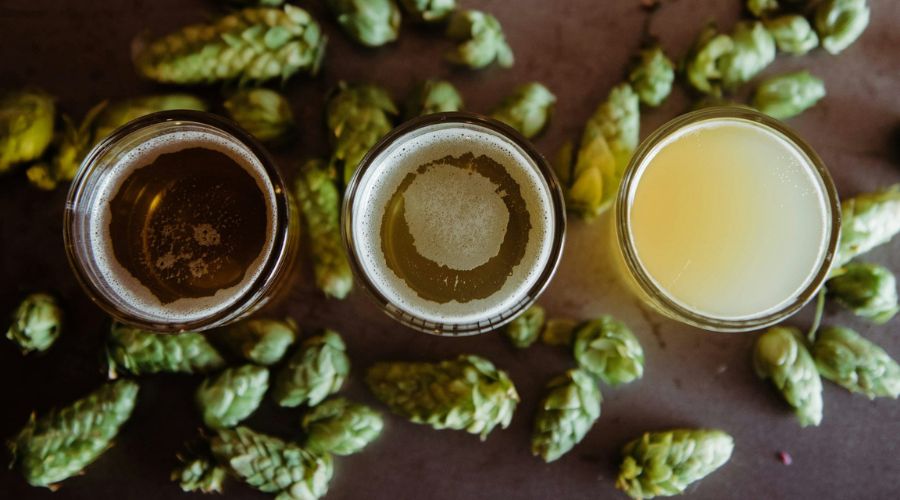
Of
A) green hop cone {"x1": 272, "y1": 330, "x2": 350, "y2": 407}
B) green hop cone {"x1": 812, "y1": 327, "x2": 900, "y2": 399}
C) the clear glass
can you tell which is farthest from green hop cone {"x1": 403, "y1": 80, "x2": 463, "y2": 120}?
green hop cone {"x1": 812, "y1": 327, "x2": 900, "y2": 399}

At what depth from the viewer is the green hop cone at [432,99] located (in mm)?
1160

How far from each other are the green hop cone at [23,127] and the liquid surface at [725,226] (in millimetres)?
996

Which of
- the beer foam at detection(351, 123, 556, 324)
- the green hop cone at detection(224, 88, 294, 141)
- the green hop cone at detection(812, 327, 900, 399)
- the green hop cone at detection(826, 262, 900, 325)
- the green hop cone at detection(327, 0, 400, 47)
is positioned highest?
the green hop cone at detection(327, 0, 400, 47)

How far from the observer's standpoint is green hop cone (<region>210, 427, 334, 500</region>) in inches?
44.8

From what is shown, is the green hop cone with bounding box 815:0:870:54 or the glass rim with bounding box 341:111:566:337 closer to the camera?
the glass rim with bounding box 341:111:566:337

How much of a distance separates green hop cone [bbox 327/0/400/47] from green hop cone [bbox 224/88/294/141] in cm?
17

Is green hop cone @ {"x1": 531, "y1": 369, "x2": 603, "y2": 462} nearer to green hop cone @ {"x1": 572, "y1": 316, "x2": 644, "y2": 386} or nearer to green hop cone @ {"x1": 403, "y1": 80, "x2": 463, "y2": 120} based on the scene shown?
green hop cone @ {"x1": 572, "y1": 316, "x2": 644, "y2": 386}

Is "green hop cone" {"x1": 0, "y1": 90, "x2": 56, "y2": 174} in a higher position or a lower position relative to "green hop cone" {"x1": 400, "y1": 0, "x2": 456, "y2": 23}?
lower

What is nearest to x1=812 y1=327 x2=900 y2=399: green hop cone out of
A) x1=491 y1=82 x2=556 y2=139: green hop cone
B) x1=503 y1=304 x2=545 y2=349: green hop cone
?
x1=503 y1=304 x2=545 y2=349: green hop cone

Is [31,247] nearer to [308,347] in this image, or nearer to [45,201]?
[45,201]

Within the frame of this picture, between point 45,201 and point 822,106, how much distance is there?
4.59 ft

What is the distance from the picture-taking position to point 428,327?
3.38 ft

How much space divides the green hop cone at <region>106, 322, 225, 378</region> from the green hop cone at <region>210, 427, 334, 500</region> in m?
0.12

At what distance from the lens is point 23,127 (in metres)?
1.16
